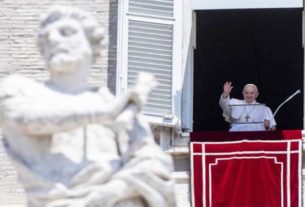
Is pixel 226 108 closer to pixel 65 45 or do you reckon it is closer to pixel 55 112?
pixel 65 45

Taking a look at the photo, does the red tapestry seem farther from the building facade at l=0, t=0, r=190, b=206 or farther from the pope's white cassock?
the pope's white cassock

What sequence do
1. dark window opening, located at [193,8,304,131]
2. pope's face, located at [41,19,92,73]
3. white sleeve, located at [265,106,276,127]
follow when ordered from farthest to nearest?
dark window opening, located at [193,8,304,131] → white sleeve, located at [265,106,276,127] → pope's face, located at [41,19,92,73]

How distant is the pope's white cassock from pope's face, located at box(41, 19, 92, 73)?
43.6 feet

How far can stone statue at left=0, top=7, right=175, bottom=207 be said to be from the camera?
10.8 m

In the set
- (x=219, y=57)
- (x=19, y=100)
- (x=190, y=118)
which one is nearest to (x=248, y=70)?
(x=219, y=57)

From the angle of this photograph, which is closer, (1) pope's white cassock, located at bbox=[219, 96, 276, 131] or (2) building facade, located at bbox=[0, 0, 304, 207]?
(2) building facade, located at bbox=[0, 0, 304, 207]

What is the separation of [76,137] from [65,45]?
1.60 ft

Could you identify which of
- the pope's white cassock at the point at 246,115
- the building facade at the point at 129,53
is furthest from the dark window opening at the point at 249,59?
the pope's white cassock at the point at 246,115

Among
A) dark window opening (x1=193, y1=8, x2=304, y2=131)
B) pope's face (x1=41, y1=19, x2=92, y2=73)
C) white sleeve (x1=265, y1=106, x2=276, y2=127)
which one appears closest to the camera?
pope's face (x1=41, y1=19, x2=92, y2=73)

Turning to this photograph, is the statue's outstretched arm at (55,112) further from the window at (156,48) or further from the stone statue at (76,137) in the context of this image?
the window at (156,48)

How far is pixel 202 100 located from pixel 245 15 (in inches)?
53.6

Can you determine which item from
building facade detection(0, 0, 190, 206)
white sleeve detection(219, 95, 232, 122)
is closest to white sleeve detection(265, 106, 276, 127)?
white sleeve detection(219, 95, 232, 122)

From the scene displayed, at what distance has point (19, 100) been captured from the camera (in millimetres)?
10898

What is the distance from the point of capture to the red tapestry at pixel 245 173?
945 inches
